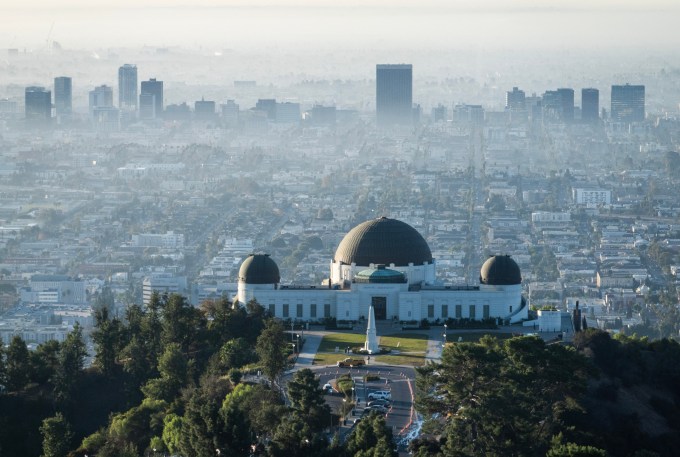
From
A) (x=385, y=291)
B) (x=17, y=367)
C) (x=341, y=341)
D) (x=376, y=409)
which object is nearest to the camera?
(x=376, y=409)

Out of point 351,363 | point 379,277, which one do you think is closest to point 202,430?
point 351,363

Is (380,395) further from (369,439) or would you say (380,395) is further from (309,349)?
(309,349)

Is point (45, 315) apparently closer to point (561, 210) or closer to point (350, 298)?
point (350, 298)

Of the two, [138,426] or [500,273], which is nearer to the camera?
[138,426]

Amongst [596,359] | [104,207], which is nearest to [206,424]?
[596,359]

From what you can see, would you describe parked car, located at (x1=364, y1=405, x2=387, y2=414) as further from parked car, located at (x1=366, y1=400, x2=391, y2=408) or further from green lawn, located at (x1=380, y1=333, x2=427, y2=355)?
green lawn, located at (x1=380, y1=333, x2=427, y2=355)

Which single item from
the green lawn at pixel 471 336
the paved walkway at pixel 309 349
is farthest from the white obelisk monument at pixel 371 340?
the green lawn at pixel 471 336

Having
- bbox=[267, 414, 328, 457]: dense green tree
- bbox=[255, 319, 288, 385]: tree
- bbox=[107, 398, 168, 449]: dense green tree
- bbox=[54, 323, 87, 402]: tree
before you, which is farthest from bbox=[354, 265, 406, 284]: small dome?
bbox=[267, 414, 328, 457]: dense green tree

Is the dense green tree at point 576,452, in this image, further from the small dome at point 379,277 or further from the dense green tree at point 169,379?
the small dome at point 379,277
